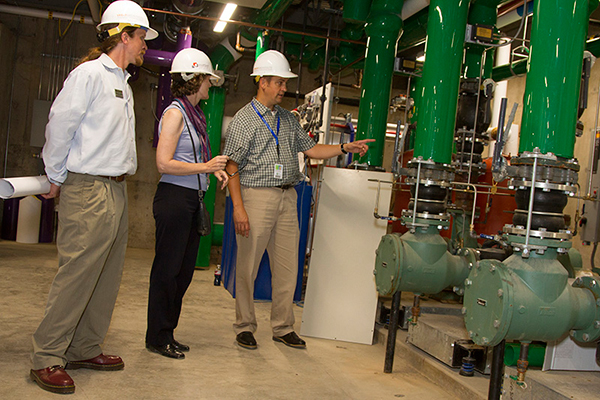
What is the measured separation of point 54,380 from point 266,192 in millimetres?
1499

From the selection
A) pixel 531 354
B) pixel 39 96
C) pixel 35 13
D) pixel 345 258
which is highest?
pixel 35 13

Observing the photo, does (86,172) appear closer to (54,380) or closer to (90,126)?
(90,126)

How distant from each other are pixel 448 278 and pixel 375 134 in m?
1.80

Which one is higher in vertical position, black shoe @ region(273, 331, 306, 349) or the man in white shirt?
the man in white shirt

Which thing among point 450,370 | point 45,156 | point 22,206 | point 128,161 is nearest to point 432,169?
point 450,370

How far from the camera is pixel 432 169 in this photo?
2.92 m

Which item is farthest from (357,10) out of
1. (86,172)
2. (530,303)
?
(530,303)

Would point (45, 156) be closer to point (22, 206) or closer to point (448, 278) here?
point (448, 278)

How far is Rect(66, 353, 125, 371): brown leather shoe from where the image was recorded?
8.55 ft

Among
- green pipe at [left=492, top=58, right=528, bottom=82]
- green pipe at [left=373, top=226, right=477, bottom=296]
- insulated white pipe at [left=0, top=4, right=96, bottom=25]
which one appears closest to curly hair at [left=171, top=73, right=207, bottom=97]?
green pipe at [left=373, top=226, right=477, bottom=296]

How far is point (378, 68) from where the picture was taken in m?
4.46

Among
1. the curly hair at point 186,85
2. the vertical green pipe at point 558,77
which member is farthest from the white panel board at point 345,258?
the vertical green pipe at point 558,77

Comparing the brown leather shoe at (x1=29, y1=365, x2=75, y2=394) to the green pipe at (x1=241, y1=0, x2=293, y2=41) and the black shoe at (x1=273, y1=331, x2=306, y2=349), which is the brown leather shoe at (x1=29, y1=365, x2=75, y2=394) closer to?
the black shoe at (x1=273, y1=331, x2=306, y2=349)

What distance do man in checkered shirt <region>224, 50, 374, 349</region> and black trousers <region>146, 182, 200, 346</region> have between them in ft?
1.26
